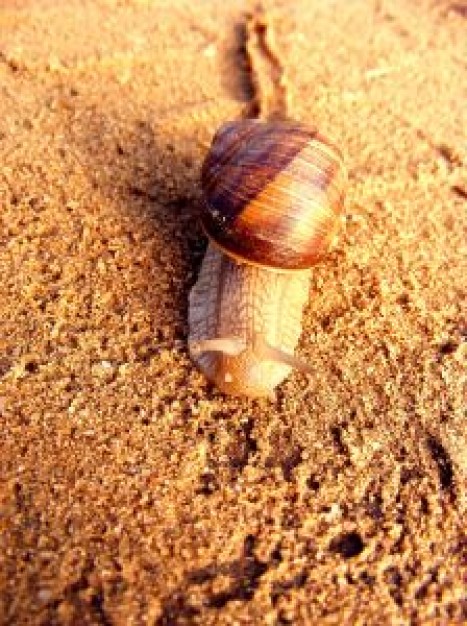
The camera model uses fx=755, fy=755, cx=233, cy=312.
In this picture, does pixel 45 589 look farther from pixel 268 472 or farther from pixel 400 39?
pixel 400 39

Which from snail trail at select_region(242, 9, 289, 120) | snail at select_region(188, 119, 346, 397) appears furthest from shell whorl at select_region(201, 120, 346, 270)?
snail trail at select_region(242, 9, 289, 120)

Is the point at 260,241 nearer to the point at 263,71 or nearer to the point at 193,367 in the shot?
the point at 193,367

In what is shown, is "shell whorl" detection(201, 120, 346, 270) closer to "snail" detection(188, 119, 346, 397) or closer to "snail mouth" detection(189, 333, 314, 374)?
"snail" detection(188, 119, 346, 397)

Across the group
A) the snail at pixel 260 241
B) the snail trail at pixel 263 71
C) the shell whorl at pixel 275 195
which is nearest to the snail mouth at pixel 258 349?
the snail at pixel 260 241

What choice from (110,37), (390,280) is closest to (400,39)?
(110,37)

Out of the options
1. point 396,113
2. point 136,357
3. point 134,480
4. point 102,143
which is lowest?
point 134,480

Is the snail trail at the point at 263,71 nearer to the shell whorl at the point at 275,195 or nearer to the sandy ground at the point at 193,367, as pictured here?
the sandy ground at the point at 193,367
